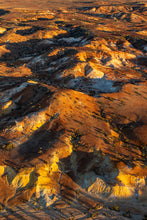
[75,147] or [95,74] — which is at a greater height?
[95,74]

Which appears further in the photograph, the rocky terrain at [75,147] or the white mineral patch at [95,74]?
the white mineral patch at [95,74]

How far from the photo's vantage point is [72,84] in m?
44.3

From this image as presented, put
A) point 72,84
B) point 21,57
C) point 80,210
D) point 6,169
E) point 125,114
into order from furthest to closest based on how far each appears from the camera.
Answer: point 21,57 → point 72,84 → point 125,114 → point 6,169 → point 80,210

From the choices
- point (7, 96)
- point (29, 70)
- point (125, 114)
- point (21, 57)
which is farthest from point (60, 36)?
point (125, 114)

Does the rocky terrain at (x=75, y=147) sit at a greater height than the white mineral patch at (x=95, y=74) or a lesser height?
lesser

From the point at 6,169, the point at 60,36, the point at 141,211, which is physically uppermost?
the point at 60,36

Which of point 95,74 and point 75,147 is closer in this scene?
point 75,147

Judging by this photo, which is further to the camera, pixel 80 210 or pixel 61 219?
pixel 80 210

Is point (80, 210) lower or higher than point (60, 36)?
lower

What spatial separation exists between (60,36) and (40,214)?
8012 centimetres

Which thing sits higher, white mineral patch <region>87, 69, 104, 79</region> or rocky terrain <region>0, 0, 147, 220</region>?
white mineral patch <region>87, 69, 104, 79</region>

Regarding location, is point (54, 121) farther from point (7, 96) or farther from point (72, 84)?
point (72, 84)

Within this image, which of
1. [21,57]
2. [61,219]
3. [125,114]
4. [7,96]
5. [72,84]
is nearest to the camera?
[61,219]

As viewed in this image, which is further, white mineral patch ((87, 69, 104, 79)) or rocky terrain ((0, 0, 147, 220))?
white mineral patch ((87, 69, 104, 79))
